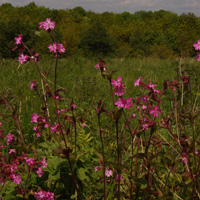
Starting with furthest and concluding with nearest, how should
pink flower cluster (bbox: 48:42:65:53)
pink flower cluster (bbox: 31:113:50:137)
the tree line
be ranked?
the tree line, pink flower cluster (bbox: 31:113:50:137), pink flower cluster (bbox: 48:42:65:53)

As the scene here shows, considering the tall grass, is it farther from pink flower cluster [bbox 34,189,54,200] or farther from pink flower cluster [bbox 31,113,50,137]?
pink flower cluster [bbox 34,189,54,200]

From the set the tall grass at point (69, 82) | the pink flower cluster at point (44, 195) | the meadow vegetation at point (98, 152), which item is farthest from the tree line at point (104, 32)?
the pink flower cluster at point (44, 195)

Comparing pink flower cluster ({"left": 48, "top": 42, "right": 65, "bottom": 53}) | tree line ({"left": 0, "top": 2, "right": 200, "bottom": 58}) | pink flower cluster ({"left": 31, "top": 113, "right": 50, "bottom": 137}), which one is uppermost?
tree line ({"left": 0, "top": 2, "right": 200, "bottom": 58})

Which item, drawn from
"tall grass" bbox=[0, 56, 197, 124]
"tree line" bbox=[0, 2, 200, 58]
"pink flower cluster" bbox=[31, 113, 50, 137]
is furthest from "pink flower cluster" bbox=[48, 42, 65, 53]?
"tree line" bbox=[0, 2, 200, 58]

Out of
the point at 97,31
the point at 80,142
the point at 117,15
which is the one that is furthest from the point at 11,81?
the point at 117,15

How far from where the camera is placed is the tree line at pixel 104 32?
22672 millimetres

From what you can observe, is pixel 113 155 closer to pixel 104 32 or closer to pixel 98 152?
pixel 98 152

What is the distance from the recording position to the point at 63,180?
1.62 meters

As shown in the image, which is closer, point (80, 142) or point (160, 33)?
point (80, 142)

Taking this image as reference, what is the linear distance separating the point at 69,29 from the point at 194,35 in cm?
1608

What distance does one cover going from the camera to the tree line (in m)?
22.7

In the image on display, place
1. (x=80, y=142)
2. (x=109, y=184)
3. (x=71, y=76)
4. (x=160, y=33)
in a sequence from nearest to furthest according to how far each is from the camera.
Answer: (x=109, y=184) → (x=80, y=142) → (x=71, y=76) → (x=160, y=33)

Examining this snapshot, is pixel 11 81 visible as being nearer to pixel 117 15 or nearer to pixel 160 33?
pixel 160 33

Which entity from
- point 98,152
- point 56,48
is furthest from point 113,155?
point 56,48
